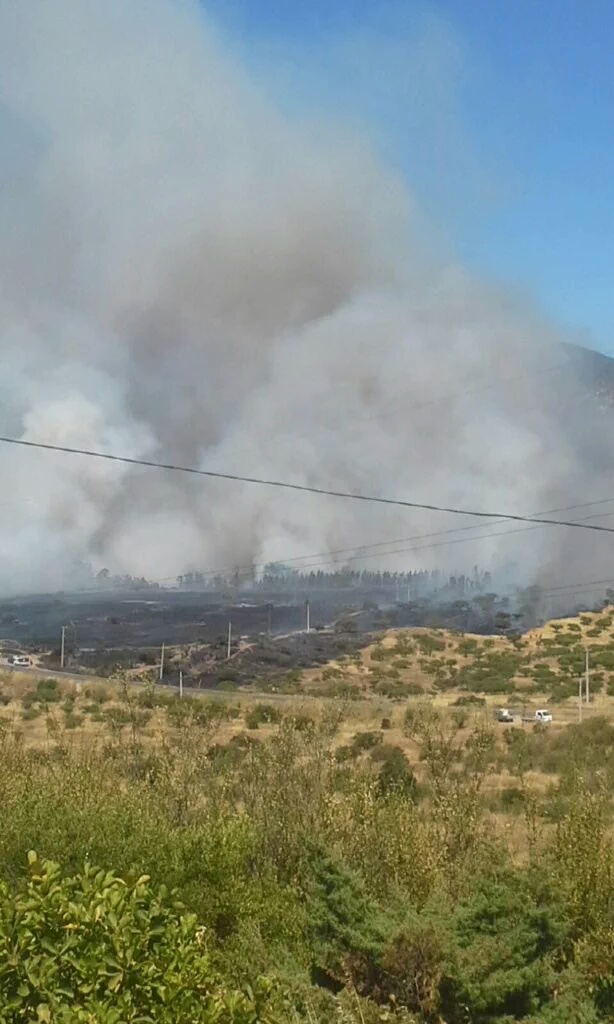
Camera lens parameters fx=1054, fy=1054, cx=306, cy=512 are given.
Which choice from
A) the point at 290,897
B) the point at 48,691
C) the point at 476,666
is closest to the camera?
the point at 290,897

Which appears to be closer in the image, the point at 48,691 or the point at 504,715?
the point at 504,715

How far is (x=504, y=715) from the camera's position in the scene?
25062mm

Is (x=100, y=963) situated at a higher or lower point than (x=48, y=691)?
higher

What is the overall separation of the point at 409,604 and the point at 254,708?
3081 cm

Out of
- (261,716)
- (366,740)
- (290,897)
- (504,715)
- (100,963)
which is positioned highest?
(100,963)

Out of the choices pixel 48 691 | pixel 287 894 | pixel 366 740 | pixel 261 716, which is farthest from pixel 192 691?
pixel 287 894

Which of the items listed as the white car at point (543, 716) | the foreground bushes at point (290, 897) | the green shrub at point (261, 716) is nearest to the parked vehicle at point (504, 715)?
the white car at point (543, 716)

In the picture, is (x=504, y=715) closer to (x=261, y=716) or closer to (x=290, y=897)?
(x=261, y=716)

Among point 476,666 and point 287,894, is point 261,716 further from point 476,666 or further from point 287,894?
point 476,666

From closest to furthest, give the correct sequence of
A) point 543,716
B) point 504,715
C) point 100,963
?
point 100,963, point 543,716, point 504,715

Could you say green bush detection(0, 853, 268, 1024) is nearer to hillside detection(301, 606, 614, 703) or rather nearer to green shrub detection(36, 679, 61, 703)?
hillside detection(301, 606, 614, 703)

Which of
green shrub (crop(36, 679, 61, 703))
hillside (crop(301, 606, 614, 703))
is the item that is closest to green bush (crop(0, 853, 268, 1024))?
hillside (crop(301, 606, 614, 703))

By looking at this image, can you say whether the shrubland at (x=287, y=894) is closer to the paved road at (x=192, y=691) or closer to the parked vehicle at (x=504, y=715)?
the paved road at (x=192, y=691)

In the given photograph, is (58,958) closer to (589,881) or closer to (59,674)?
(589,881)
